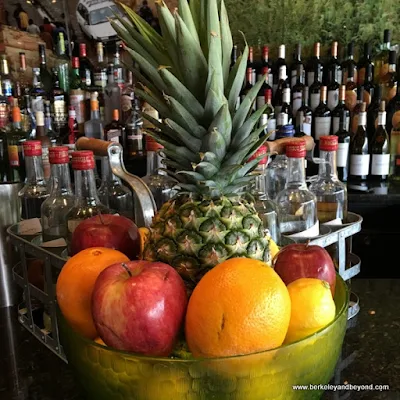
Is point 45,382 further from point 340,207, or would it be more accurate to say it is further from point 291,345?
point 340,207

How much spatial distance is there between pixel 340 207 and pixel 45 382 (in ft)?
2.27

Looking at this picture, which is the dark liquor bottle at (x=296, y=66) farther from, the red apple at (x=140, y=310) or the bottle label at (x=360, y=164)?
the red apple at (x=140, y=310)

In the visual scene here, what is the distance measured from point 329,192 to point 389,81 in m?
1.71

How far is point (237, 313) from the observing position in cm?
45

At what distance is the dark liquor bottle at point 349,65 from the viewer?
2.47 metres

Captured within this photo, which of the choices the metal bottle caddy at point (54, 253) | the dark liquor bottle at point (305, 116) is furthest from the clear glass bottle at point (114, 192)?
the dark liquor bottle at point (305, 116)

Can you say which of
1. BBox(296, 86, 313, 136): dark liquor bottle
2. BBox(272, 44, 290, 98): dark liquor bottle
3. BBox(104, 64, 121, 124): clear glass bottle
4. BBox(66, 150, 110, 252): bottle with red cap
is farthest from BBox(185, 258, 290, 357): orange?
BBox(272, 44, 290, 98): dark liquor bottle

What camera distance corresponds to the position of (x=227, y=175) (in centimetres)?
62

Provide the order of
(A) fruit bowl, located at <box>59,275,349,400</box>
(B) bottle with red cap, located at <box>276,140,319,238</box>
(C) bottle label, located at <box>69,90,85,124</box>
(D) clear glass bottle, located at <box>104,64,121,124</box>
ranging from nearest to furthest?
(A) fruit bowl, located at <box>59,275,349,400</box>
(B) bottle with red cap, located at <box>276,140,319,238</box>
(C) bottle label, located at <box>69,90,85,124</box>
(D) clear glass bottle, located at <box>104,64,121,124</box>

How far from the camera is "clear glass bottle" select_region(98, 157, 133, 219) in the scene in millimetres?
1063

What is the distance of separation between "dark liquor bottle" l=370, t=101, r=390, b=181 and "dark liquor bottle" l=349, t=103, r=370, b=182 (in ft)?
0.12

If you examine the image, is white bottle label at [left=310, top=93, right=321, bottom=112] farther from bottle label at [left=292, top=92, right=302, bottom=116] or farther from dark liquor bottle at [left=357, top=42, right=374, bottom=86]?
dark liquor bottle at [left=357, top=42, right=374, bottom=86]

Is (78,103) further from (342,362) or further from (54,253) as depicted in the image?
(342,362)

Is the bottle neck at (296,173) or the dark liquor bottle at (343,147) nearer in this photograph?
the bottle neck at (296,173)
